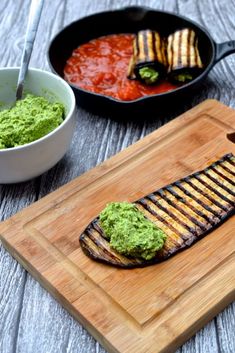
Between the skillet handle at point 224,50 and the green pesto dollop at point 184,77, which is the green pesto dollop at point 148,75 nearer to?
the green pesto dollop at point 184,77

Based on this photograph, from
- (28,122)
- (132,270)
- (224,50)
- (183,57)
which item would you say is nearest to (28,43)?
(28,122)

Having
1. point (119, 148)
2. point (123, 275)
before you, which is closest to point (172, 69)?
point (119, 148)

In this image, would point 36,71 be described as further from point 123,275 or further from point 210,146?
point 123,275

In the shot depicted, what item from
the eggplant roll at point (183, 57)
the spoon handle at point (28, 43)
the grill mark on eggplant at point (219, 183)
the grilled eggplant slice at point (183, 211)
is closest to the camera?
the grilled eggplant slice at point (183, 211)

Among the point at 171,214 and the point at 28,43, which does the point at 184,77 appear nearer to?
the point at 28,43

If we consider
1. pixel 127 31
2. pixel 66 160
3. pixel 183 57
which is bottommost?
pixel 66 160

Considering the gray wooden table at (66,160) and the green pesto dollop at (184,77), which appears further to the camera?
the green pesto dollop at (184,77)

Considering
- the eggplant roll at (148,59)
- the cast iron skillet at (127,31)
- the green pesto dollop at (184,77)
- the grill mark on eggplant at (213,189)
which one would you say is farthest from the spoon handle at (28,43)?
the grill mark on eggplant at (213,189)
